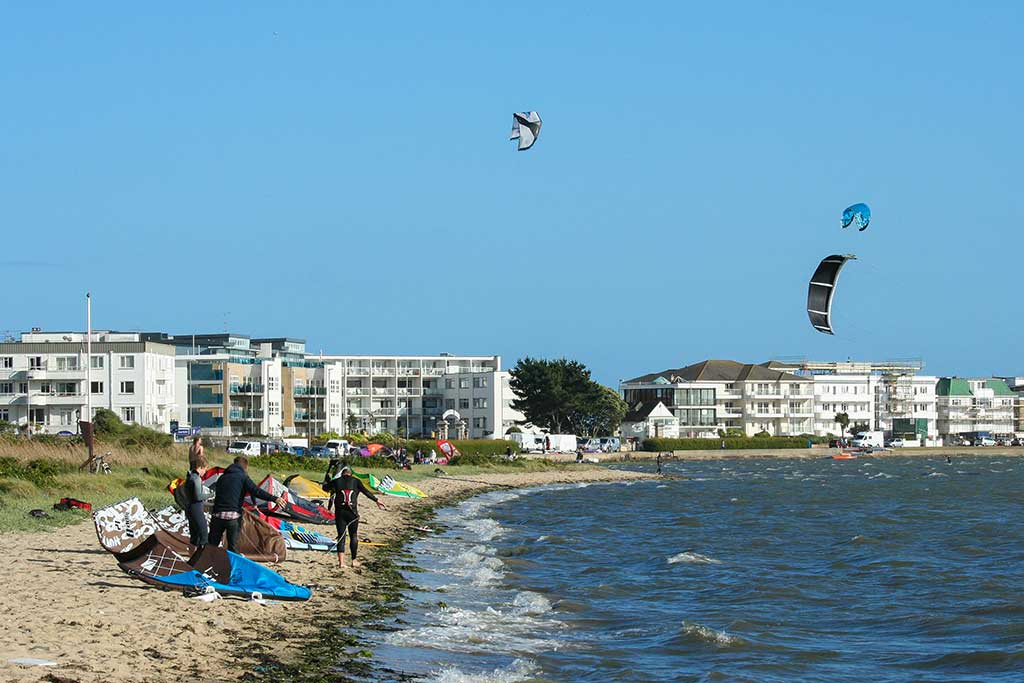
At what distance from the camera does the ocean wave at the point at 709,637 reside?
14867mm

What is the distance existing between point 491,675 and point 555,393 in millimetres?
82065

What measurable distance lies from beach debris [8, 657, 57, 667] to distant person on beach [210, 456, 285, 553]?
14.2 feet

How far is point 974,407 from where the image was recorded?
136 m

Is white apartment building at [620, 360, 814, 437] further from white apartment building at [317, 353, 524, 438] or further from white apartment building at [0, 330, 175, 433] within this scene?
white apartment building at [0, 330, 175, 433]

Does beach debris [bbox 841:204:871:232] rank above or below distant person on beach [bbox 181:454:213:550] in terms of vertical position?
Result: above

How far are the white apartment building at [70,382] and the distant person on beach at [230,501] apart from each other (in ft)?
185

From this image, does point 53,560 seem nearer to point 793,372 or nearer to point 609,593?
point 609,593

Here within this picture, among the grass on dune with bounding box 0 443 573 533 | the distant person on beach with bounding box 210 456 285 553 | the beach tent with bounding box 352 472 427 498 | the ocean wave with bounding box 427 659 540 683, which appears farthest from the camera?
the beach tent with bounding box 352 472 427 498

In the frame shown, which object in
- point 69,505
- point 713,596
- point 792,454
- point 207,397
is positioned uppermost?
point 207,397

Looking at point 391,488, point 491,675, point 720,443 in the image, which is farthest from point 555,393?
point 491,675

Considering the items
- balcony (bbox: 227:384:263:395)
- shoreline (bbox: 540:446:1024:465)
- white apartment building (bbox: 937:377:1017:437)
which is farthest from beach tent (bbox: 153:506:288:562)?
white apartment building (bbox: 937:377:1017:437)

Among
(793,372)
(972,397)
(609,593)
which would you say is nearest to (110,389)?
(609,593)

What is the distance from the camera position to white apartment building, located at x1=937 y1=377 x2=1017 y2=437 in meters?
134

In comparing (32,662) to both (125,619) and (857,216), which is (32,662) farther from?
(857,216)
